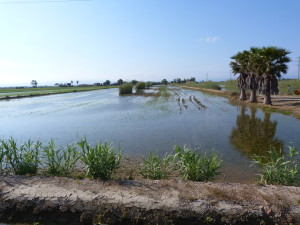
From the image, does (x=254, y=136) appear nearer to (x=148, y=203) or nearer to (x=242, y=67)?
(x=148, y=203)

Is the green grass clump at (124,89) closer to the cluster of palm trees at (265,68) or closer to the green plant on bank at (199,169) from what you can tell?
the cluster of palm trees at (265,68)

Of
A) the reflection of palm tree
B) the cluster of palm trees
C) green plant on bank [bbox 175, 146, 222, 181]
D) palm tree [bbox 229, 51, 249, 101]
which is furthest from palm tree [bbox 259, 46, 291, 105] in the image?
green plant on bank [bbox 175, 146, 222, 181]

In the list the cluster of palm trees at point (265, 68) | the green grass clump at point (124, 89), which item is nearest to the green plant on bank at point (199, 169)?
the cluster of palm trees at point (265, 68)

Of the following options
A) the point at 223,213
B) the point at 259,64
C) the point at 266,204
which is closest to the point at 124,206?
the point at 223,213

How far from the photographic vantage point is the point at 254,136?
9.19 metres

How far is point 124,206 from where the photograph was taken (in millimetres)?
3525

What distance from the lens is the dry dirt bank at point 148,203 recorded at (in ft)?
11.0

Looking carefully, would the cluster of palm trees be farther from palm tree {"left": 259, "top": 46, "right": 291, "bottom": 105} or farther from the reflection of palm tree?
the reflection of palm tree

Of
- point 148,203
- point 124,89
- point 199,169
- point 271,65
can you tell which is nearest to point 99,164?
point 148,203

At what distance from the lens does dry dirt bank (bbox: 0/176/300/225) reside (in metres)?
3.34

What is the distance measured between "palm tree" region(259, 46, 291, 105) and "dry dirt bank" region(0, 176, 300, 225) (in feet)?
49.0

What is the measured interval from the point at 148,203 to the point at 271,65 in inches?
669

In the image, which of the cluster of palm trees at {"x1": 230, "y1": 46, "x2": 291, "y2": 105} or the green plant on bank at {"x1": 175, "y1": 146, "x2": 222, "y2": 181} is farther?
the cluster of palm trees at {"x1": 230, "y1": 46, "x2": 291, "y2": 105}

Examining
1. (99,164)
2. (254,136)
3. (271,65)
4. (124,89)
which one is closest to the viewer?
(99,164)
